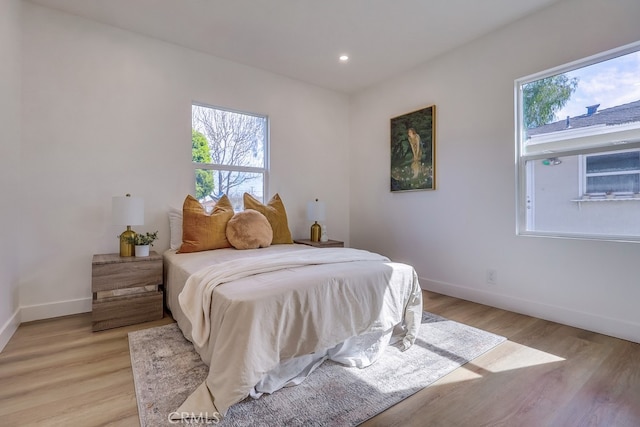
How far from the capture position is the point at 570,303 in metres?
2.45

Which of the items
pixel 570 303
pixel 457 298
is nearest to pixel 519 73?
pixel 570 303

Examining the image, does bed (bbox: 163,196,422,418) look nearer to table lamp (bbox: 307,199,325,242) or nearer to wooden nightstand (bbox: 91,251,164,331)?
wooden nightstand (bbox: 91,251,164,331)

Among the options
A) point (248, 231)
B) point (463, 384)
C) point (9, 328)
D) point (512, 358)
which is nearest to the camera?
point (463, 384)

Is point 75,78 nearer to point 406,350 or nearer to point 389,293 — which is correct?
point 389,293

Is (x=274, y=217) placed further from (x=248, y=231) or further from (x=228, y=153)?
(x=228, y=153)

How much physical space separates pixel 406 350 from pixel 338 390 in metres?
0.65

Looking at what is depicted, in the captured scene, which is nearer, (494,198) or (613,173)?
(613,173)

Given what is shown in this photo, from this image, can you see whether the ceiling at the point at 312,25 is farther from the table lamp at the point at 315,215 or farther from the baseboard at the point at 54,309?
the baseboard at the point at 54,309

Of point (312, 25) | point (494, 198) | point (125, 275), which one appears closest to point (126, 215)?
point (125, 275)

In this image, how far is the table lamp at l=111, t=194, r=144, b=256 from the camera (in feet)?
8.26

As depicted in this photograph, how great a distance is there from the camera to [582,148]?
7.97ft

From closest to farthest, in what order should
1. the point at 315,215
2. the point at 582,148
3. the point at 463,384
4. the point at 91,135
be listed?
1. the point at 463,384
2. the point at 582,148
3. the point at 91,135
4. the point at 315,215

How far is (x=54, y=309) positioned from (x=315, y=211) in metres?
2.65

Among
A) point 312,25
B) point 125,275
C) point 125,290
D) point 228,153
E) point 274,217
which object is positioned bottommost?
point 125,290
